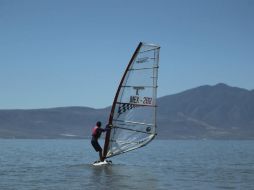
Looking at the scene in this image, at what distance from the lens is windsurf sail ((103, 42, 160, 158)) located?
91.3ft

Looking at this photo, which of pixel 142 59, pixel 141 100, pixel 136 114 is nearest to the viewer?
pixel 142 59

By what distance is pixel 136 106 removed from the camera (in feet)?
93.3

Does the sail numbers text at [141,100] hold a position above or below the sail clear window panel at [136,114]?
above

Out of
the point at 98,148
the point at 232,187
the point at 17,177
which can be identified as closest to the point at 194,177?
the point at 232,187

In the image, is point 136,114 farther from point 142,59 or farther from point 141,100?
point 142,59

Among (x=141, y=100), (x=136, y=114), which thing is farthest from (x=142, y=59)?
(x=136, y=114)

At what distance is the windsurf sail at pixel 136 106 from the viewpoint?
91.3ft

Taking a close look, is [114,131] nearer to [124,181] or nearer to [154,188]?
[124,181]

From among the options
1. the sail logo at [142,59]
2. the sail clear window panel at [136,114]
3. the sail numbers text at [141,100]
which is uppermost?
the sail logo at [142,59]

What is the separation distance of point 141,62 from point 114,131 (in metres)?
4.41

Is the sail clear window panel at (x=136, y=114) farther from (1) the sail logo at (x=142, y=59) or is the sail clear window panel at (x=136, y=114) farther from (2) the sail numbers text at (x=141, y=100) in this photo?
(1) the sail logo at (x=142, y=59)

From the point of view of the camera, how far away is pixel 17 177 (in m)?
25.4

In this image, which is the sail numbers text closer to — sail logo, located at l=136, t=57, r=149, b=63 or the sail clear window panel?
the sail clear window panel

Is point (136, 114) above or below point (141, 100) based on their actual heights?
below
